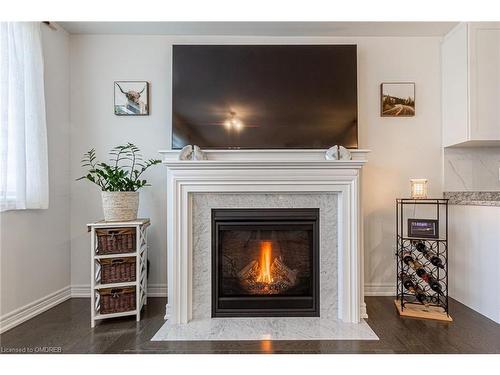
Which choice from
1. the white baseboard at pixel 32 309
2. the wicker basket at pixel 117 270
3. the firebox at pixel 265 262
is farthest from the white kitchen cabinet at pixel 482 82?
the white baseboard at pixel 32 309

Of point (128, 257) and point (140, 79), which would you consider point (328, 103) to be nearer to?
point (140, 79)

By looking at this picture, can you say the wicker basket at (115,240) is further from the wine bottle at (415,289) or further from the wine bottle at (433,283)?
the wine bottle at (433,283)

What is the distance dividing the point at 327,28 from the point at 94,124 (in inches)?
87.5

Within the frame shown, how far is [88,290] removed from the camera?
262 centimetres

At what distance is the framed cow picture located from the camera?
→ 2.59 meters

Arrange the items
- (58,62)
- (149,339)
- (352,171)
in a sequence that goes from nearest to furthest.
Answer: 1. (149,339)
2. (352,171)
3. (58,62)

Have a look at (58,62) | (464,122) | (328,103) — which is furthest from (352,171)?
(58,62)

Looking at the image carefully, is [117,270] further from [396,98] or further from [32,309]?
[396,98]

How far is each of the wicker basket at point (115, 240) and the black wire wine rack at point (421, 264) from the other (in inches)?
81.1

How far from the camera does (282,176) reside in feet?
6.86

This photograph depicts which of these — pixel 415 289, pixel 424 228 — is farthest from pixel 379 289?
pixel 424 228

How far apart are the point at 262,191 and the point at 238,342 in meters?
1.00

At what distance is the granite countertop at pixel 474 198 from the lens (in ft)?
7.08

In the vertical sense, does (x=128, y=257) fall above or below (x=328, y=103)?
below
